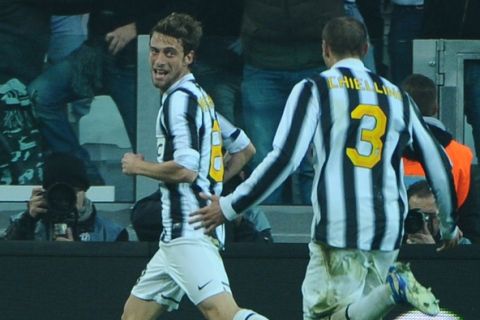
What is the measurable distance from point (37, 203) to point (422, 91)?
224cm

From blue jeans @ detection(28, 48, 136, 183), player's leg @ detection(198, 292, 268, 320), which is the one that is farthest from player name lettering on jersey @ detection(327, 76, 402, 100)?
blue jeans @ detection(28, 48, 136, 183)

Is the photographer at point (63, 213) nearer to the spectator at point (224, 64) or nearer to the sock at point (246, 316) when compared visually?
the spectator at point (224, 64)

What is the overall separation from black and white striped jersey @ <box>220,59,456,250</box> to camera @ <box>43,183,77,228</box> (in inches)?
83.8

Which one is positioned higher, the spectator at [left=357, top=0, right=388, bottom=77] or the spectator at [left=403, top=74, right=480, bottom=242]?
the spectator at [left=357, top=0, right=388, bottom=77]

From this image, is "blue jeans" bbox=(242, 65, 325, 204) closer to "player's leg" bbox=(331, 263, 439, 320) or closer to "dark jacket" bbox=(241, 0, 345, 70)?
"dark jacket" bbox=(241, 0, 345, 70)

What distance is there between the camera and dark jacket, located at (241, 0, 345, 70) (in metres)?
9.88

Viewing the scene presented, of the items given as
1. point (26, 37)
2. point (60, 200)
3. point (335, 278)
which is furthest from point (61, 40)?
point (335, 278)

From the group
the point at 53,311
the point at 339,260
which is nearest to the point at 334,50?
the point at 339,260

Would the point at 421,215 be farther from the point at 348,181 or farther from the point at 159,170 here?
the point at 348,181

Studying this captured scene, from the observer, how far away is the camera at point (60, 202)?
9391 millimetres

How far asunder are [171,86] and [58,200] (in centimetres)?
136

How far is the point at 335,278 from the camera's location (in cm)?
742

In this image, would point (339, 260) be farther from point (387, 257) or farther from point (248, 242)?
point (248, 242)

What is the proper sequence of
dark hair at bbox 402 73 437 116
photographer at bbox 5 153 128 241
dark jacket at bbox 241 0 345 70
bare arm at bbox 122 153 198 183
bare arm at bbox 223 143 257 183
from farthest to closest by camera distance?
dark jacket at bbox 241 0 345 70 < photographer at bbox 5 153 128 241 < dark hair at bbox 402 73 437 116 < bare arm at bbox 223 143 257 183 < bare arm at bbox 122 153 198 183
